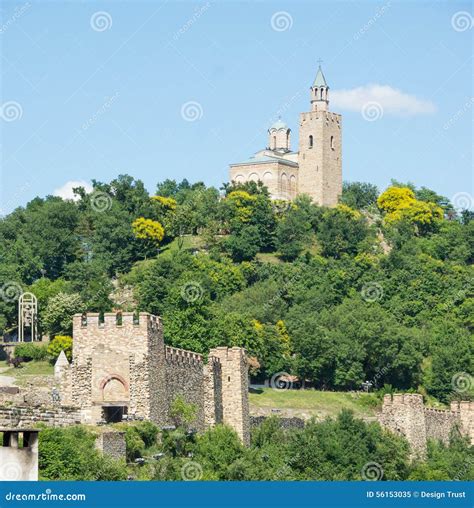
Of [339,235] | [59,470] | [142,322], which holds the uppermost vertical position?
[339,235]

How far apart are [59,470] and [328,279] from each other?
59.7 metres

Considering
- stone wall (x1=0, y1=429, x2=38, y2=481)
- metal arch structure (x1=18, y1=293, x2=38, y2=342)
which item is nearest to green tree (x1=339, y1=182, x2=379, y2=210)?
metal arch structure (x1=18, y1=293, x2=38, y2=342)

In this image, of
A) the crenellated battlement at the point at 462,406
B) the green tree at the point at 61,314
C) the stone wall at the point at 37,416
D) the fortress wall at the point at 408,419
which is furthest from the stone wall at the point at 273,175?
the stone wall at the point at 37,416

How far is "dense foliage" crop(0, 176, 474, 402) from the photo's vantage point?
274 feet

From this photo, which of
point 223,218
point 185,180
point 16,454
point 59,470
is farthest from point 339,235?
point 16,454

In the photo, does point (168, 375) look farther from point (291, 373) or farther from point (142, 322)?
point (291, 373)

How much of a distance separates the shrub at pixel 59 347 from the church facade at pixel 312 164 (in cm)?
4112

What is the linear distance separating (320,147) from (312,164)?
4.35ft

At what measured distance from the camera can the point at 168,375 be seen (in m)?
53.3

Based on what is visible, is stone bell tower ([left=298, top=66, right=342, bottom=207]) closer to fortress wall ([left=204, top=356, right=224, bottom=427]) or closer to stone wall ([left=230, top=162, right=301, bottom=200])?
stone wall ([left=230, top=162, right=301, bottom=200])

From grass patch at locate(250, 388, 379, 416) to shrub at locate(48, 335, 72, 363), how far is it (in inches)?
392

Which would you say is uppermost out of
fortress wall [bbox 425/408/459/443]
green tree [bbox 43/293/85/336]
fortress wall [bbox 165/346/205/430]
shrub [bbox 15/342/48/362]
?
green tree [bbox 43/293/85/336]

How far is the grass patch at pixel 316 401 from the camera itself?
2940 inches

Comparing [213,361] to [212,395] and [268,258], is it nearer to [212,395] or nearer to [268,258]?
[212,395]
